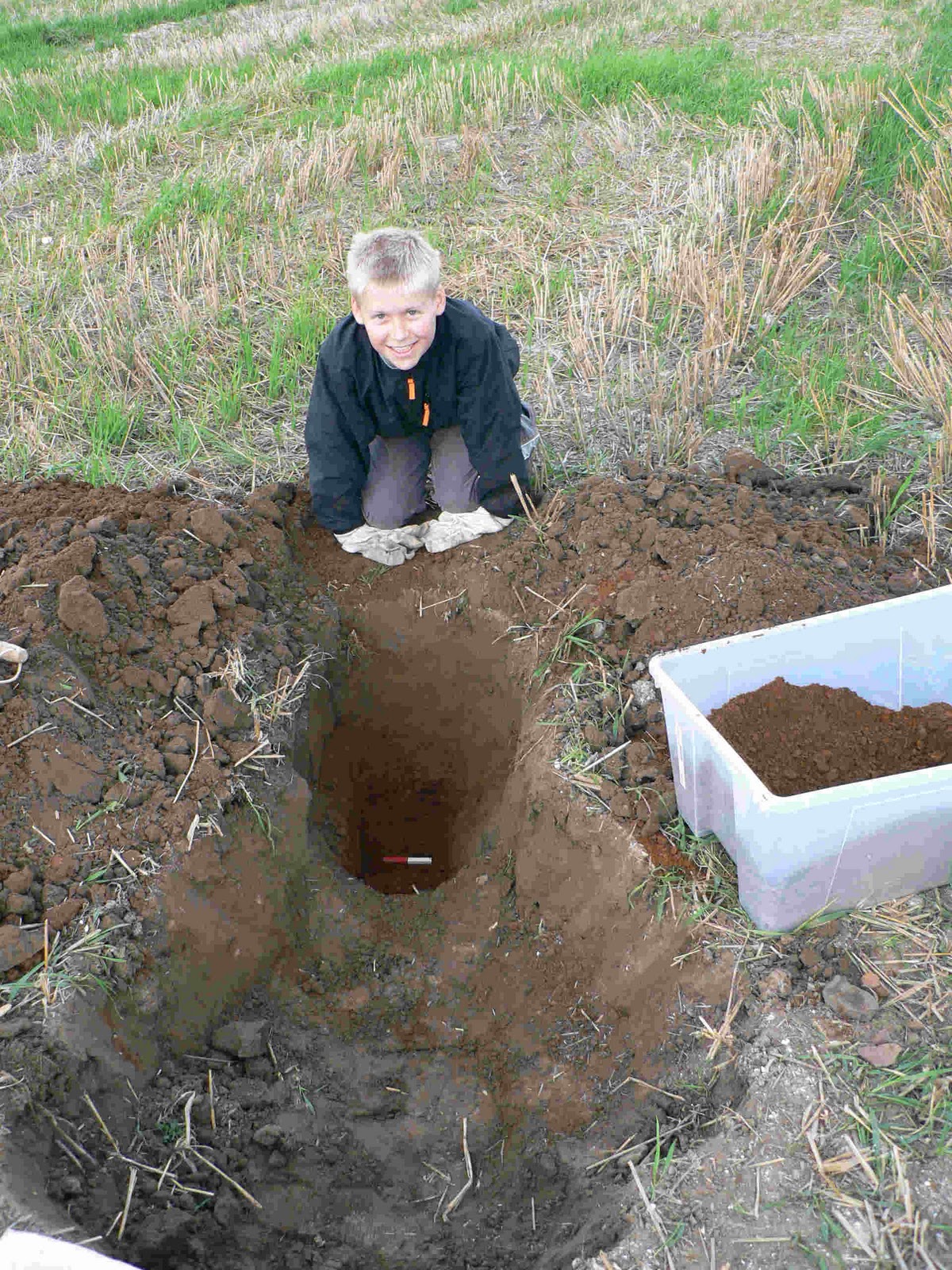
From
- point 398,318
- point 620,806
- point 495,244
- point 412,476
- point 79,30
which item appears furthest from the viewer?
point 79,30

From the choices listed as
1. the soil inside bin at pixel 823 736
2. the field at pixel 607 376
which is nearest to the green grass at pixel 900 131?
the field at pixel 607 376

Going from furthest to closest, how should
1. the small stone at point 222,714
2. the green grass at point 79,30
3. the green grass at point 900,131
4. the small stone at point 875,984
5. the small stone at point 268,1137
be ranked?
1. the green grass at point 79,30
2. the green grass at point 900,131
3. the small stone at point 222,714
4. the small stone at point 268,1137
5. the small stone at point 875,984

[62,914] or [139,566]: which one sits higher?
[139,566]

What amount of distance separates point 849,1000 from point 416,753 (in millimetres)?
1750

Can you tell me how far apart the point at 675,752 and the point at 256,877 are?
3.62 feet

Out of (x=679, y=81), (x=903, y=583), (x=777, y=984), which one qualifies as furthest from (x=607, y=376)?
(x=679, y=81)

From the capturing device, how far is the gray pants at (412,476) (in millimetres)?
3346

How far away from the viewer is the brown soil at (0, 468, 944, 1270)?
197cm

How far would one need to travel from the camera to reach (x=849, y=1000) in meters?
1.92

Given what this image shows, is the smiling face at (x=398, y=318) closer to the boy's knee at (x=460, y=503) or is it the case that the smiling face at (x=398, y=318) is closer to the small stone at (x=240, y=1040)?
the boy's knee at (x=460, y=503)

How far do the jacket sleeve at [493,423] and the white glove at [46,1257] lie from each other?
244 centimetres

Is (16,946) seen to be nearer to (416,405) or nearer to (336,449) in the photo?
(336,449)

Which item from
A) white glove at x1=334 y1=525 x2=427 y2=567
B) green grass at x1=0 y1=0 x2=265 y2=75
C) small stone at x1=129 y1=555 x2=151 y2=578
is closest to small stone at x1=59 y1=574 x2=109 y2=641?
small stone at x1=129 y1=555 x2=151 y2=578

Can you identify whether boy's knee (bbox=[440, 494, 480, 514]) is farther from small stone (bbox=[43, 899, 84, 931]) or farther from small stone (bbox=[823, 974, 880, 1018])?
small stone (bbox=[823, 974, 880, 1018])
